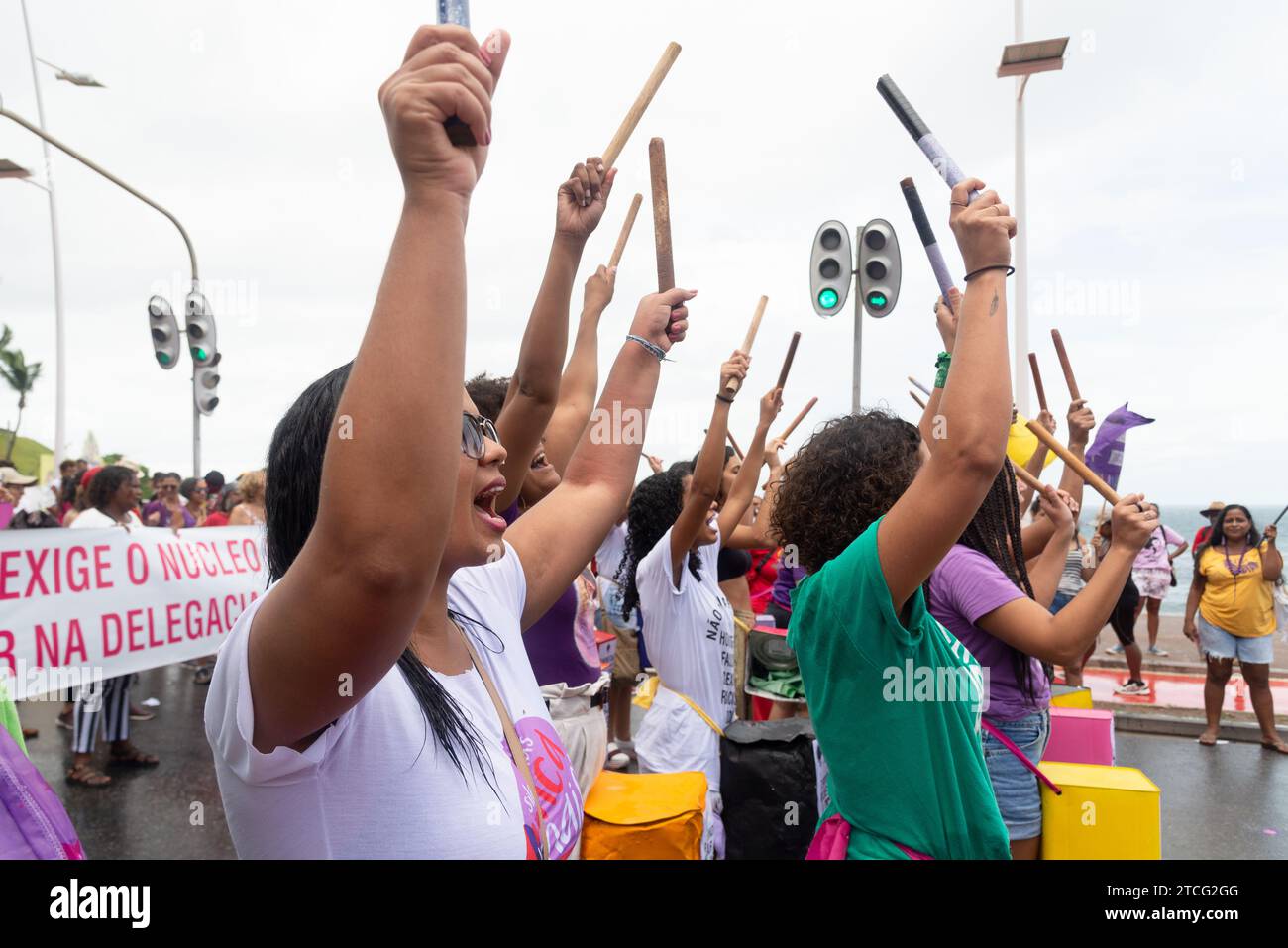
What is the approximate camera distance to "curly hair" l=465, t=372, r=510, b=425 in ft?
9.20

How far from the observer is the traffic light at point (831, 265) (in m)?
6.41

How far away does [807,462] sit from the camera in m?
2.20

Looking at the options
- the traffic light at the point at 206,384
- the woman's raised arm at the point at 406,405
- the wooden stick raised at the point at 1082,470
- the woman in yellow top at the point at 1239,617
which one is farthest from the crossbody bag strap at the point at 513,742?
the traffic light at the point at 206,384

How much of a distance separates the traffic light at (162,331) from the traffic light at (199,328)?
0.22 metres

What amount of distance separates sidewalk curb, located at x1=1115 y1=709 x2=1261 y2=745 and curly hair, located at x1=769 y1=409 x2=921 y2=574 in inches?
→ 276

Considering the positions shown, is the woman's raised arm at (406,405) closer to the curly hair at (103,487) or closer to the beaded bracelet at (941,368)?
the beaded bracelet at (941,368)

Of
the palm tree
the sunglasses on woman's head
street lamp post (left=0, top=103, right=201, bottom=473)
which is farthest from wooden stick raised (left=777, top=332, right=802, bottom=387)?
the palm tree

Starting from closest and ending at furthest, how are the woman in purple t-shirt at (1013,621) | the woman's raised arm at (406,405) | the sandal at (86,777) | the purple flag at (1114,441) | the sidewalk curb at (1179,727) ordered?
the woman's raised arm at (406,405)
the woman in purple t-shirt at (1013,621)
the purple flag at (1114,441)
the sandal at (86,777)
the sidewalk curb at (1179,727)

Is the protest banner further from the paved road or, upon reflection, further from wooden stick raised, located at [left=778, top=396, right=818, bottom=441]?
wooden stick raised, located at [left=778, top=396, right=818, bottom=441]

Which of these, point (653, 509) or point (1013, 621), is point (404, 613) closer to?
point (1013, 621)

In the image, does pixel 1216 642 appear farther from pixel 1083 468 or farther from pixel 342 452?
pixel 342 452

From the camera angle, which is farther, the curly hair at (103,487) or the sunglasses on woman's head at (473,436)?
the curly hair at (103,487)

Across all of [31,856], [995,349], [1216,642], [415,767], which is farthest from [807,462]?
[1216,642]

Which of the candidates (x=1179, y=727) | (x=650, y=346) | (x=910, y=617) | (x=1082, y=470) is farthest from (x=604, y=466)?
(x=1179, y=727)
